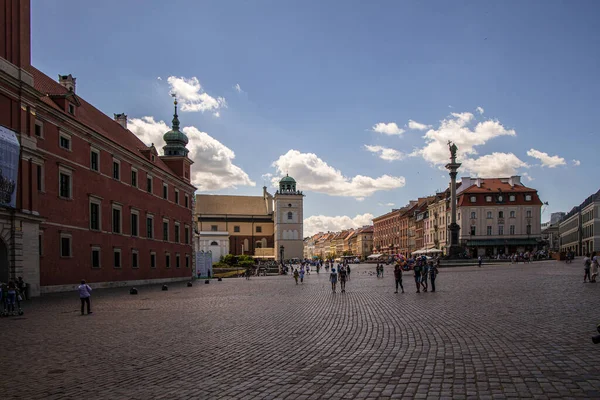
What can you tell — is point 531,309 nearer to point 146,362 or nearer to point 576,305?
point 576,305

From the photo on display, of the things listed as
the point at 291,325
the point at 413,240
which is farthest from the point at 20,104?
the point at 413,240

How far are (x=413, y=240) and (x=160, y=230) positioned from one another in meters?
78.3

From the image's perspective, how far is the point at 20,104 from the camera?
86.7 feet

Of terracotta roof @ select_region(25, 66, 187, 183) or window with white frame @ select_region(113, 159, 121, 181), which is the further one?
window with white frame @ select_region(113, 159, 121, 181)

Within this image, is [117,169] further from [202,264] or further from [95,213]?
[202,264]

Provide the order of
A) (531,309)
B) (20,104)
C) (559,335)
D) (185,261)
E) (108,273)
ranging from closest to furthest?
(559,335)
(531,309)
(20,104)
(108,273)
(185,261)

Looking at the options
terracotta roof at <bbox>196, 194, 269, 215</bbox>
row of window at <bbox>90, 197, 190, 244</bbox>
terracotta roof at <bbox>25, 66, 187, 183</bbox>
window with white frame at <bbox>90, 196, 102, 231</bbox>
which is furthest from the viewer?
terracotta roof at <bbox>196, 194, 269, 215</bbox>

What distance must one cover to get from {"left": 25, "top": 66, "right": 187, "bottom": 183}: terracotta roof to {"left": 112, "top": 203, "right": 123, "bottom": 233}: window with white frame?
464 centimetres

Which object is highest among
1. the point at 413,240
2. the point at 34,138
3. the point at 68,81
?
the point at 68,81

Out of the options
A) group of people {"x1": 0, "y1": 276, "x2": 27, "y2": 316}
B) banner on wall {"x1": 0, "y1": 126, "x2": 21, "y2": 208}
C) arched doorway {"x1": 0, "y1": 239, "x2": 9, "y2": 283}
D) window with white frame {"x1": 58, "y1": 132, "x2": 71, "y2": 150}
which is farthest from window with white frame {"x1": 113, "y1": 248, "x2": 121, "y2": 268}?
group of people {"x1": 0, "y1": 276, "x2": 27, "y2": 316}

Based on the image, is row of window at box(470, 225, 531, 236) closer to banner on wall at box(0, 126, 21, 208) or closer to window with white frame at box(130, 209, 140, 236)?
window with white frame at box(130, 209, 140, 236)

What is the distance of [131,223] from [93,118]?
848 centimetres

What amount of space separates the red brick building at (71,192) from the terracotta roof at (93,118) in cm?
12

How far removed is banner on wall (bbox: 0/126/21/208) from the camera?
78.7 feet
